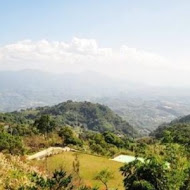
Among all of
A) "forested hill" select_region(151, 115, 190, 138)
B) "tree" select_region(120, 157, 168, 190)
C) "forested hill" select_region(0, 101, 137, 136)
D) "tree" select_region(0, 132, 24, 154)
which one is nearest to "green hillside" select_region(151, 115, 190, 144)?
"forested hill" select_region(151, 115, 190, 138)

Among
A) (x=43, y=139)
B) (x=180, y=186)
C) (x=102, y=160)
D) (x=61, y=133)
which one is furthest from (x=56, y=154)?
(x=180, y=186)

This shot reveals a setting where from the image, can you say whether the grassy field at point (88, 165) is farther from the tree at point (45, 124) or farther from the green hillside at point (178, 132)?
the tree at point (45, 124)

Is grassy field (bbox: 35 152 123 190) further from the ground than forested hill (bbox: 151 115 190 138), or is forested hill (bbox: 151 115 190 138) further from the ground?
grassy field (bbox: 35 152 123 190)

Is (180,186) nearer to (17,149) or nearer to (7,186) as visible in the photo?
(7,186)

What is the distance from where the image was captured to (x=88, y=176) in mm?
19359

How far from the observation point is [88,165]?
22594mm

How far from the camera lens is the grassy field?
18.8 metres

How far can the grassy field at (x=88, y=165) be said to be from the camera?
18778mm

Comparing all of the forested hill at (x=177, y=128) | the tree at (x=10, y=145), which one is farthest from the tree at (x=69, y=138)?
the tree at (x=10, y=145)

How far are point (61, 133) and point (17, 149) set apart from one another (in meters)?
14.6

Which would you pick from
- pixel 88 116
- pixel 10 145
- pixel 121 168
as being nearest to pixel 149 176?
pixel 121 168

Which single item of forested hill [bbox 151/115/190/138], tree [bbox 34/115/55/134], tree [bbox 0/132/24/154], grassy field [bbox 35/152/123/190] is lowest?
forested hill [bbox 151/115/190/138]

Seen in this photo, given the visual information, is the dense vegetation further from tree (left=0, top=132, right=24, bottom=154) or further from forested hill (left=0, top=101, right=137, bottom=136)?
forested hill (left=0, top=101, right=137, bottom=136)

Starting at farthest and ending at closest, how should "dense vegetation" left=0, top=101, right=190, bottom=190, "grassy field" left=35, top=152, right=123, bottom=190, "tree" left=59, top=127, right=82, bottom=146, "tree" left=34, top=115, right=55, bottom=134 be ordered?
"tree" left=34, top=115, right=55, bottom=134
"tree" left=59, top=127, right=82, bottom=146
"grassy field" left=35, top=152, right=123, bottom=190
"dense vegetation" left=0, top=101, right=190, bottom=190
